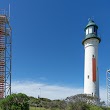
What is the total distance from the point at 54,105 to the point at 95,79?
12.8m

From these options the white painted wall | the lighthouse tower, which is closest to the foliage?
the lighthouse tower

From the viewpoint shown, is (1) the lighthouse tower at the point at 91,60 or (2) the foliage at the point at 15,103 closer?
(2) the foliage at the point at 15,103

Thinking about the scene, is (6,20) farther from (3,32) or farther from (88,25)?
(88,25)

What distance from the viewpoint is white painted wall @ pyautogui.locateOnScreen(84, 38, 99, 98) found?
3681 centimetres

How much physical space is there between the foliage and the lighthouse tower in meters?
17.5

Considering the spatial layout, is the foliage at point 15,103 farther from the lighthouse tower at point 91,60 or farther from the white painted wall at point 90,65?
the white painted wall at point 90,65

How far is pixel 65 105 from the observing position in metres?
26.2

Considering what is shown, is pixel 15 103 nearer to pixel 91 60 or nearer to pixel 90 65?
pixel 90 65

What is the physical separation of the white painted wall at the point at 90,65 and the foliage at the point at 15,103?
1772 cm

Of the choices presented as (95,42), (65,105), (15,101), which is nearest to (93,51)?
(95,42)

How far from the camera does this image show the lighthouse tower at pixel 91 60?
3691 centimetres

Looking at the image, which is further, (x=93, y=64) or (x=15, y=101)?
(x=93, y=64)

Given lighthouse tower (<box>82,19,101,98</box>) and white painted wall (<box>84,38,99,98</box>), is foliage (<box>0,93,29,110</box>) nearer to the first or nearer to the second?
lighthouse tower (<box>82,19,101,98</box>)

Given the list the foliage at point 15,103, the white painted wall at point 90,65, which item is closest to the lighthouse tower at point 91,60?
the white painted wall at point 90,65
